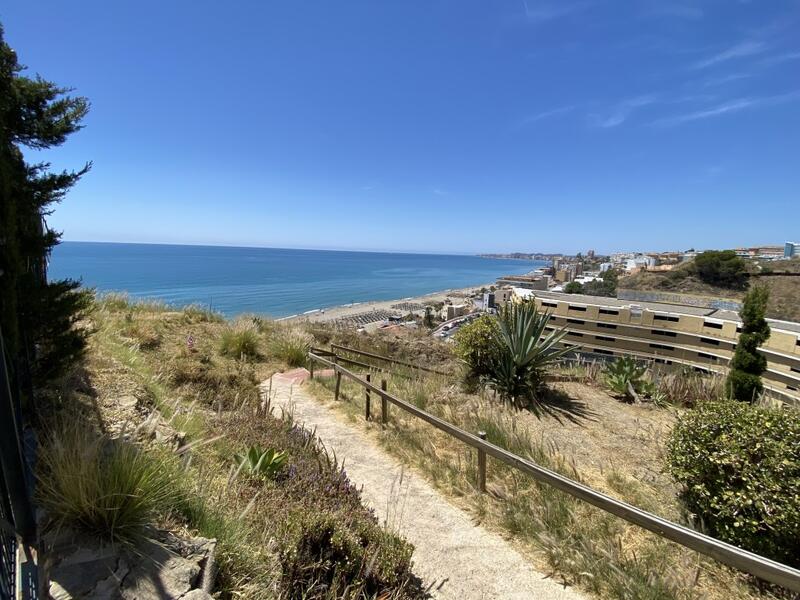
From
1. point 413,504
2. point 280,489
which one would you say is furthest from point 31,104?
point 413,504

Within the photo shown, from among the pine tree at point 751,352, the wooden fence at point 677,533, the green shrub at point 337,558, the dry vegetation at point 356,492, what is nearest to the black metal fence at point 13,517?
the dry vegetation at point 356,492

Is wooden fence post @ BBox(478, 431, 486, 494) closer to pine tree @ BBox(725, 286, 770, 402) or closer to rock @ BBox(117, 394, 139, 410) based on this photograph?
rock @ BBox(117, 394, 139, 410)

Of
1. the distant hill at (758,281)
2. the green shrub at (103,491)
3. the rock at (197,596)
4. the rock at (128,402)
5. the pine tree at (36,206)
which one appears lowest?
the distant hill at (758,281)

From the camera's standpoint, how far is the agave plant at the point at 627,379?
7.12m

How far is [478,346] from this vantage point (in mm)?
6840

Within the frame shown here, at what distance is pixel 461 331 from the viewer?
711 centimetres

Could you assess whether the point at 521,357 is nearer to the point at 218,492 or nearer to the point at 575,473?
the point at 575,473

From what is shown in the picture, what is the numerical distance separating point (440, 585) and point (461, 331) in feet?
15.3

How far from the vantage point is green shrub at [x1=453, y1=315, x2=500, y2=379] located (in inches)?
268

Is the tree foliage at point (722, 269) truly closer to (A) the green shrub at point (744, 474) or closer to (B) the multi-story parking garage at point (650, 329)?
(B) the multi-story parking garage at point (650, 329)

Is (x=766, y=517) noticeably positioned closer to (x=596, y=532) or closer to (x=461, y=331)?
(x=596, y=532)

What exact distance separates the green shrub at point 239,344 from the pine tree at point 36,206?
5674 millimetres

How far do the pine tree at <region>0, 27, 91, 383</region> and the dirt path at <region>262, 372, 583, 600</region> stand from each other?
3.28m

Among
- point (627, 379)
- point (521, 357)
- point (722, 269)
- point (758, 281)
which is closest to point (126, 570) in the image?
point (521, 357)
